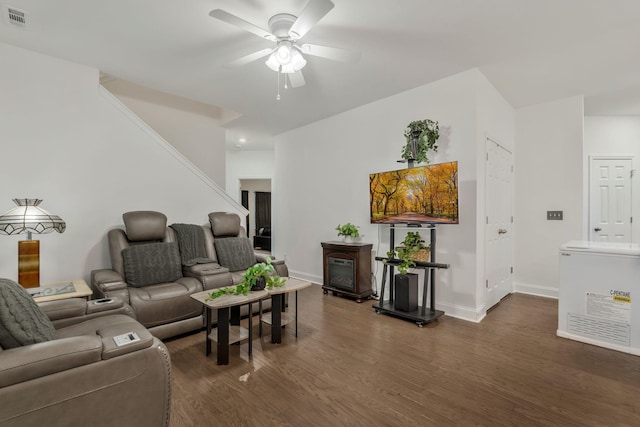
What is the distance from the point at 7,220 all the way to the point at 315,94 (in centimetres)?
339

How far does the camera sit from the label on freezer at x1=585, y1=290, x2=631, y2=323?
8.44 feet

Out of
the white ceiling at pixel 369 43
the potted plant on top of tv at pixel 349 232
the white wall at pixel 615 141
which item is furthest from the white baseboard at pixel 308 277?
the white wall at pixel 615 141

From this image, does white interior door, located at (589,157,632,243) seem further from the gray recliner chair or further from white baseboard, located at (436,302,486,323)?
the gray recliner chair

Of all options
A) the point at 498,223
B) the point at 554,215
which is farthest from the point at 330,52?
the point at 554,215

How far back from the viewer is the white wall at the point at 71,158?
2.94 meters

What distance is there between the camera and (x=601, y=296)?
2680mm

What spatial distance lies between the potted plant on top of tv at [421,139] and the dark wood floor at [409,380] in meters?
1.95

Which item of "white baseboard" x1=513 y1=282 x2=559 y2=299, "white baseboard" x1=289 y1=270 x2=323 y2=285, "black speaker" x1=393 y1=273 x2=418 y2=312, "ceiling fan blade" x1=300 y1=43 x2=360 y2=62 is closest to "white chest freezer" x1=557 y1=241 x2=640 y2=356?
"black speaker" x1=393 y1=273 x2=418 y2=312

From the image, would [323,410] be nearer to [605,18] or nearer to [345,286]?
[345,286]

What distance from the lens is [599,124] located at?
4895 mm

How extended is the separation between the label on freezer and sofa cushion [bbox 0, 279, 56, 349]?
407 cm

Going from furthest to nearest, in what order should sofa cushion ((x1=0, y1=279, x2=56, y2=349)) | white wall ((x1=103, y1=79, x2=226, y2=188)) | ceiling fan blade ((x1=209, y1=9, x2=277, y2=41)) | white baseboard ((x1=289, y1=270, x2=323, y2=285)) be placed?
white baseboard ((x1=289, y1=270, x2=323, y2=285))
white wall ((x1=103, y1=79, x2=226, y2=188))
ceiling fan blade ((x1=209, y1=9, x2=277, y2=41))
sofa cushion ((x1=0, y1=279, x2=56, y2=349))

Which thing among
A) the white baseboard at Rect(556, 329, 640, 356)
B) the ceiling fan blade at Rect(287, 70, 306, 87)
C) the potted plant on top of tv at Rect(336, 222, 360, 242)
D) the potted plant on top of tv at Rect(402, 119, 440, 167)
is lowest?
the white baseboard at Rect(556, 329, 640, 356)

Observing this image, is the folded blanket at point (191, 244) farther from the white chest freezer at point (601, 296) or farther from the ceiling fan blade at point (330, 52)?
the white chest freezer at point (601, 296)
